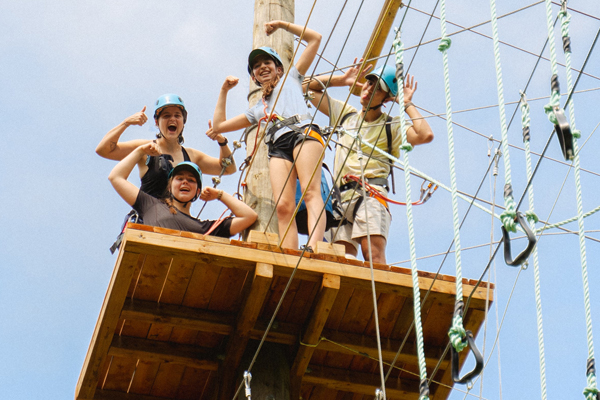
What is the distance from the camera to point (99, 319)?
16.9 feet

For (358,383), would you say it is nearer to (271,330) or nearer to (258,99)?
(271,330)

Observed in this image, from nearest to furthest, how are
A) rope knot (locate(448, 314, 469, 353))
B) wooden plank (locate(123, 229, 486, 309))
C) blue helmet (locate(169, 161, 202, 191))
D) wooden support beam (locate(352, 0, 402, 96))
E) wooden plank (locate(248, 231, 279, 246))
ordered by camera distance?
rope knot (locate(448, 314, 469, 353)), wooden plank (locate(123, 229, 486, 309)), wooden plank (locate(248, 231, 279, 246)), blue helmet (locate(169, 161, 202, 191)), wooden support beam (locate(352, 0, 402, 96))

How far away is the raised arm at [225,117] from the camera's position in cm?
632

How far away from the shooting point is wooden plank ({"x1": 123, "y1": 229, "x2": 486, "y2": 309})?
4.79 meters

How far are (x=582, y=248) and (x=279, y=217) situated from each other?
248cm

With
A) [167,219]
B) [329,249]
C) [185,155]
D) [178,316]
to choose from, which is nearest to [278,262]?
[329,249]

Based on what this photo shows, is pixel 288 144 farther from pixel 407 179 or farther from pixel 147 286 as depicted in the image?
pixel 407 179

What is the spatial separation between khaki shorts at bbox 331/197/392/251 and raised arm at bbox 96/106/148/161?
165cm

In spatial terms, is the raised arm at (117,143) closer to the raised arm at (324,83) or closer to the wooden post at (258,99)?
the wooden post at (258,99)

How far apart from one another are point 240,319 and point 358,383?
1.00 m

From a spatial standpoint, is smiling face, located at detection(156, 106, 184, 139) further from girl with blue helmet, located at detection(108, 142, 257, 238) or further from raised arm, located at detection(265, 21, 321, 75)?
raised arm, located at detection(265, 21, 321, 75)

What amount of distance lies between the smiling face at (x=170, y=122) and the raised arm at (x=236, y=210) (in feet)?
3.00

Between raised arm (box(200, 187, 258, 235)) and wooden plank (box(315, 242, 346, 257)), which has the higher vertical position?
raised arm (box(200, 187, 258, 235))

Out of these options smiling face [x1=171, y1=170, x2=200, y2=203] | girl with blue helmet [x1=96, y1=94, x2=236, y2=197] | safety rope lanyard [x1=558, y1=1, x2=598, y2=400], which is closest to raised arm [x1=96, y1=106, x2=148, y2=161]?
girl with blue helmet [x1=96, y1=94, x2=236, y2=197]
